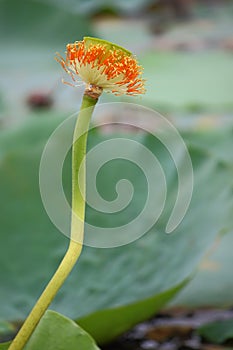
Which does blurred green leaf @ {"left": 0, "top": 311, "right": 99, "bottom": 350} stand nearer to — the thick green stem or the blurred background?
the thick green stem

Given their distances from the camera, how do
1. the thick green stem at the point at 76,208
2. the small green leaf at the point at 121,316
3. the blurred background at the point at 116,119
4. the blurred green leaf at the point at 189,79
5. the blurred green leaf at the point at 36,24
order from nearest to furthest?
the thick green stem at the point at 76,208 < the small green leaf at the point at 121,316 < the blurred background at the point at 116,119 < the blurred green leaf at the point at 189,79 < the blurred green leaf at the point at 36,24

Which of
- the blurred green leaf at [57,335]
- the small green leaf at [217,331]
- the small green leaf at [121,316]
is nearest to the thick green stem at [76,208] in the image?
the blurred green leaf at [57,335]

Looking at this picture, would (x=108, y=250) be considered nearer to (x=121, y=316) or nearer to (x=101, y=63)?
(x=121, y=316)

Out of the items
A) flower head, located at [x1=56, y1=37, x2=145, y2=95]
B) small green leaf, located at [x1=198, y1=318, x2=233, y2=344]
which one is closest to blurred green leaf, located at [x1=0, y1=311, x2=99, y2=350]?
flower head, located at [x1=56, y1=37, x2=145, y2=95]

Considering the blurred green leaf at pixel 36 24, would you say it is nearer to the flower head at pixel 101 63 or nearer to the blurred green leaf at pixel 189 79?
the blurred green leaf at pixel 189 79

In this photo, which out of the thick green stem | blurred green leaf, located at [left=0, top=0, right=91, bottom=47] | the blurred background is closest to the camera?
the thick green stem

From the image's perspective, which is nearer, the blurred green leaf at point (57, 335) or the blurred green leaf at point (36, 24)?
the blurred green leaf at point (57, 335)
